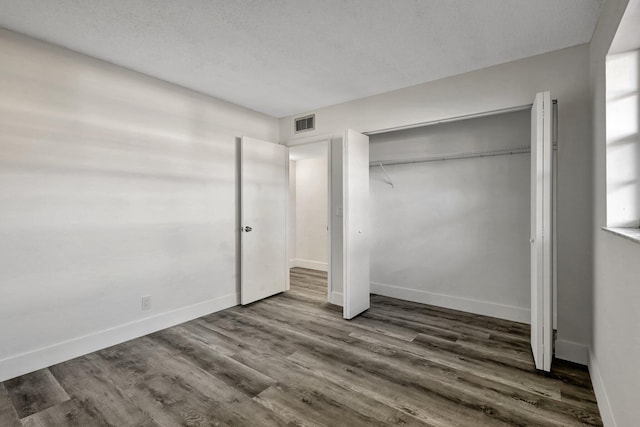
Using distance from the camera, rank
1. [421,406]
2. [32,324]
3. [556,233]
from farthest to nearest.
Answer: [556,233]
[32,324]
[421,406]

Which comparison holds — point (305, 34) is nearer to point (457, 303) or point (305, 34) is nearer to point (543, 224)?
point (543, 224)

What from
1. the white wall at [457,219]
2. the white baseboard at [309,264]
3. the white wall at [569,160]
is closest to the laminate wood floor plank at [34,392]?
the white wall at [457,219]

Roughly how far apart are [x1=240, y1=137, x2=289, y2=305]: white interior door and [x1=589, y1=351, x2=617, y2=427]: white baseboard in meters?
3.19

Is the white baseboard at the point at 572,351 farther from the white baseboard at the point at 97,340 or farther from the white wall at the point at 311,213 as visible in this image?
the white wall at the point at 311,213

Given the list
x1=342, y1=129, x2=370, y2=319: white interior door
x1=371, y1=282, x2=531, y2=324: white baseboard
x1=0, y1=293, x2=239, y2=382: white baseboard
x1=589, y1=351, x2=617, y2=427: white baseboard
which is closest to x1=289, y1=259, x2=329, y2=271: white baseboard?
x1=371, y1=282, x2=531, y2=324: white baseboard

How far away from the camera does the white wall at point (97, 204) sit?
2207 millimetres

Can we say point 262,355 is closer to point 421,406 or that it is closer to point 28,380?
point 421,406

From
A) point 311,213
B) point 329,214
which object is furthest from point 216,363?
point 311,213

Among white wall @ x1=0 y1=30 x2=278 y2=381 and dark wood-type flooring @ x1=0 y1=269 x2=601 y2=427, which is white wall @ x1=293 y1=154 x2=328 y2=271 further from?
dark wood-type flooring @ x1=0 y1=269 x2=601 y2=427

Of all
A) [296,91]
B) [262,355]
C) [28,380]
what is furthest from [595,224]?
[28,380]

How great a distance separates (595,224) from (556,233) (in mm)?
370

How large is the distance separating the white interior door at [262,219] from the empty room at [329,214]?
50mm

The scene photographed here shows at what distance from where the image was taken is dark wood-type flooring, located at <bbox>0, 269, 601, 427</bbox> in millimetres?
1758

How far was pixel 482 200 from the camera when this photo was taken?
337cm
